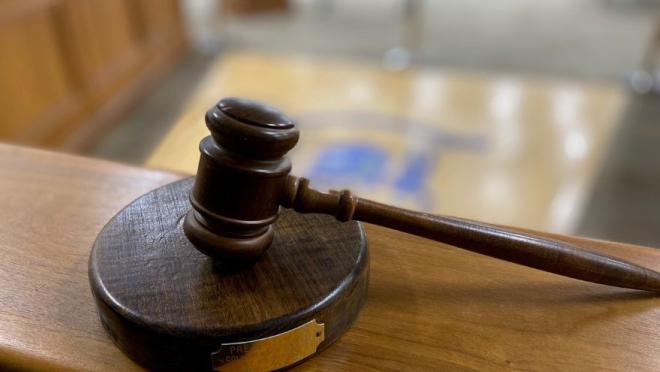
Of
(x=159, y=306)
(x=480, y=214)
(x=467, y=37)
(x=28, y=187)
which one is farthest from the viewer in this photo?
(x=467, y=37)

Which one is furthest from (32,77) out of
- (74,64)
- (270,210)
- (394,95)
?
(270,210)

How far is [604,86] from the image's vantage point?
331 cm

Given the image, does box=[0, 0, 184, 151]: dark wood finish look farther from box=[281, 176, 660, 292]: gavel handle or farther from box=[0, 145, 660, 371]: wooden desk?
box=[281, 176, 660, 292]: gavel handle

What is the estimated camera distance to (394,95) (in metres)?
3.18

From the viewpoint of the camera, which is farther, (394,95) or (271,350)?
(394,95)

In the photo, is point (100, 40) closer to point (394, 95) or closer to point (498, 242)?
point (394, 95)

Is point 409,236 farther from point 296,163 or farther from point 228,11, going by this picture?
point 228,11

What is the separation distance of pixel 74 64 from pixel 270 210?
2.44 m

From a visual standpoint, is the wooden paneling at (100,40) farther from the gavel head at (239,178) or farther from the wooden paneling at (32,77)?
the gavel head at (239,178)

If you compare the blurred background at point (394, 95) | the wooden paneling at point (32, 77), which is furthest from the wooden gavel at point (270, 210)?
the wooden paneling at point (32, 77)

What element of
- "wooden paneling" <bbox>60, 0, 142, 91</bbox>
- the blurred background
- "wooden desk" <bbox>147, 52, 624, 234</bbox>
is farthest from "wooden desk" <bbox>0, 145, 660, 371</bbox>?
"wooden paneling" <bbox>60, 0, 142, 91</bbox>

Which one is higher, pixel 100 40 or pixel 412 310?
pixel 412 310


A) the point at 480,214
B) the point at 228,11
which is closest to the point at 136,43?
the point at 228,11

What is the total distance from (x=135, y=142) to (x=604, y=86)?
2538mm
